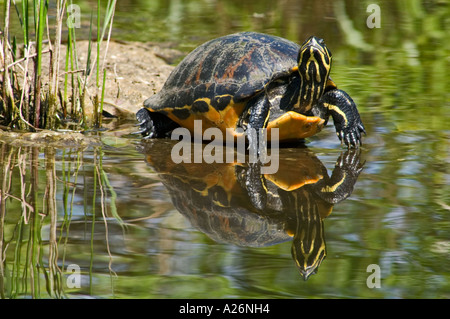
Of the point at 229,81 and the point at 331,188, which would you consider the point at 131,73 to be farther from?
the point at 331,188

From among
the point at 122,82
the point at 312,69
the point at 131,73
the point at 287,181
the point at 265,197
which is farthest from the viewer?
the point at 131,73

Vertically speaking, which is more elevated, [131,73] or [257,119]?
[257,119]

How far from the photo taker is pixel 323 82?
5406mm

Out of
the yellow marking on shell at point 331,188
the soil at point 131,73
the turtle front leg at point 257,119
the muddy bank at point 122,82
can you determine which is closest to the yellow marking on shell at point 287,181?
the yellow marking on shell at point 331,188

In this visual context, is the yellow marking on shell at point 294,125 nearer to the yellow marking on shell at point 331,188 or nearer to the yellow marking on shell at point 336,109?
the yellow marking on shell at point 336,109

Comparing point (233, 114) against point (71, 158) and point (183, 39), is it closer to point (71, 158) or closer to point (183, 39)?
point (71, 158)

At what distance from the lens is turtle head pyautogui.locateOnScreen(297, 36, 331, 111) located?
5180 millimetres

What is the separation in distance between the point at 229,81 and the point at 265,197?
5.66ft

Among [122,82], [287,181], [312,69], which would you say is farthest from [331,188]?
[122,82]

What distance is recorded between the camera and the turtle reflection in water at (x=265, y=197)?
10.8 ft

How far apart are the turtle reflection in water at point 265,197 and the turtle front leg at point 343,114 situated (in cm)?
15

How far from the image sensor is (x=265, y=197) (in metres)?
4.00

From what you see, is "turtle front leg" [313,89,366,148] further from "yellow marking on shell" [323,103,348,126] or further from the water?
the water
